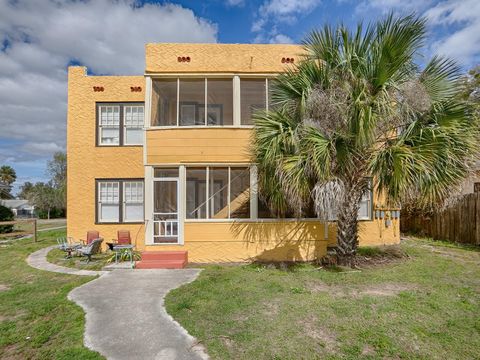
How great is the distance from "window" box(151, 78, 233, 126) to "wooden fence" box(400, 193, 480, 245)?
920cm

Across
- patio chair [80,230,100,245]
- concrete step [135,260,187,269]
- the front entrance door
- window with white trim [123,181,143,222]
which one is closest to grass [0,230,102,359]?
concrete step [135,260,187,269]

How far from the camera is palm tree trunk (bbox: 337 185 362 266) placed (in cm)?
802

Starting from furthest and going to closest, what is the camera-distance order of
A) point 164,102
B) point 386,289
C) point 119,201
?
point 119,201
point 164,102
point 386,289

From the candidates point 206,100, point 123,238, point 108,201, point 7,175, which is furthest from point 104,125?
point 7,175

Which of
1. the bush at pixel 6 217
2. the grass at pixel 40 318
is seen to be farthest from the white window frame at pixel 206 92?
the bush at pixel 6 217

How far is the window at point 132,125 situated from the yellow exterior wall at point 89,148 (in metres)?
0.33

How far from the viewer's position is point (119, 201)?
41.4 feet

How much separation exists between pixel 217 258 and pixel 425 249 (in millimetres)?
7843

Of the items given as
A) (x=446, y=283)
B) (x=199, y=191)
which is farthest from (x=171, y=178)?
(x=446, y=283)

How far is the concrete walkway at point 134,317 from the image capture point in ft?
13.2

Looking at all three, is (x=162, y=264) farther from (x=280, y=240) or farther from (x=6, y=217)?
(x=6, y=217)

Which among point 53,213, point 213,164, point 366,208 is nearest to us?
point 213,164

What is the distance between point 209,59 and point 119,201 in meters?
7.32

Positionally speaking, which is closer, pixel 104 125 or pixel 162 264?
pixel 162 264
